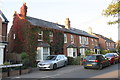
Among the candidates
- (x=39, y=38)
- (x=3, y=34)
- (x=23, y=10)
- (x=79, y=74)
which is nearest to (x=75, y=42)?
(x=39, y=38)

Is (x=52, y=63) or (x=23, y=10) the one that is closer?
(x=52, y=63)

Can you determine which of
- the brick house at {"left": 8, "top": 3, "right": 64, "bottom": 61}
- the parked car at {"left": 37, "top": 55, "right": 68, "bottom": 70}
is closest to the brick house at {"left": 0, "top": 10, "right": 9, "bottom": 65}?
the brick house at {"left": 8, "top": 3, "right": 64, "bottom": 61}

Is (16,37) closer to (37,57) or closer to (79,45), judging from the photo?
(37,57)

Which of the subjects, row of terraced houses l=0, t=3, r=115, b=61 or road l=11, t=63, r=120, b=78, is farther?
row of terraced houses l=0, t=3, r=115, b=61

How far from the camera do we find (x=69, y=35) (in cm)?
2741

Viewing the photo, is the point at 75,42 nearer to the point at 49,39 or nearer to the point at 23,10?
the point at 49,39

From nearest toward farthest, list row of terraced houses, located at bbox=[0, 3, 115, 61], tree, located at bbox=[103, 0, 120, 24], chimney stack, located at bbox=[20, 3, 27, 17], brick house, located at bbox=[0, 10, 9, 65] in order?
tree, located at bbox=[103, 0, 120, 24] < brick house, located at bbox=[0, 10, 9, 65] < row of terraced houses, located at bbox=[0, 3, 115, 61] < chimney stack, located at bbox=[20, 3, 27, 17]

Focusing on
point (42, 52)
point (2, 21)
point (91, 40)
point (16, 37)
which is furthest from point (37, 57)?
point (91, 40)

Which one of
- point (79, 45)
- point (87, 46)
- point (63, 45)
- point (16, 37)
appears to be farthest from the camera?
point (87, 46)

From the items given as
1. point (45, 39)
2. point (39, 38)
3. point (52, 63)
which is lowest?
point (52, 63)

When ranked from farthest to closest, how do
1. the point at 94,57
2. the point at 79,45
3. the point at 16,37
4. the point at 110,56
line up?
1. the point at 79,45
2. the point at 16,37
3. the point at 110,56
4. the point at 94,57

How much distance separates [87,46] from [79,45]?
12.1ft

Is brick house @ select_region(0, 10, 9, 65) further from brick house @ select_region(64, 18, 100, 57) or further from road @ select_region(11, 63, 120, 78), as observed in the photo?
brick house @ select_region(64, 18, 100, 57)

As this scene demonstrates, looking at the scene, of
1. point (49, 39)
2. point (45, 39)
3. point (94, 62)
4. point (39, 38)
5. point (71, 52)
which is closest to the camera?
point (94, 62)
